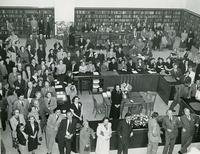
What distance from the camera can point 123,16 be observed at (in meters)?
18.4

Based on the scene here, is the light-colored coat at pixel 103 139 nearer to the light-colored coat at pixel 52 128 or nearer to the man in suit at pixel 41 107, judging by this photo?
the light-colored coat at pixel 52 128

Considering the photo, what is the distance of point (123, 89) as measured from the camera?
10.7m

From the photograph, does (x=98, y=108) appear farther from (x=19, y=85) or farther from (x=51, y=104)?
(x=19, y=85)

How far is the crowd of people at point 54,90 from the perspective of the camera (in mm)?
7961

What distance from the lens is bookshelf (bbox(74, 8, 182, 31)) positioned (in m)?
18.0

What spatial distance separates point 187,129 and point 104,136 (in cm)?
224

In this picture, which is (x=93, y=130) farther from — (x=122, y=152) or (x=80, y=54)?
(x=80, y=54)

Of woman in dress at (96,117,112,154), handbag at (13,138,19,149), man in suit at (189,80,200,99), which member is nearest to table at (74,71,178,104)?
man in suit at (189,80,200,99)

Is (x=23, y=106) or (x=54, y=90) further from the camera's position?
(x=54, y=90)

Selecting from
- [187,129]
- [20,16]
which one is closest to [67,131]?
[187,129]

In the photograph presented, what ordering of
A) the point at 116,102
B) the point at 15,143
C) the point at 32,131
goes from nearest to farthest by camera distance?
the point at 32,131
the point at 15,143
the point at 116,102

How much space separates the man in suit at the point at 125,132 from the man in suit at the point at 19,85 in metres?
3.42

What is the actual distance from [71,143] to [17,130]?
1576mm

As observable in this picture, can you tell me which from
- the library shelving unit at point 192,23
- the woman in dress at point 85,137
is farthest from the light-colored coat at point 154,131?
the library shelving unit at point 192,23
